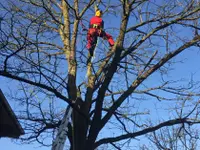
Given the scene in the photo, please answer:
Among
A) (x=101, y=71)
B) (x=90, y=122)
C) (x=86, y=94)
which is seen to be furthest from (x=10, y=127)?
(x=101, y=71)

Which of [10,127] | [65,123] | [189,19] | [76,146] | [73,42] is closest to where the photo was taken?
[65,123]

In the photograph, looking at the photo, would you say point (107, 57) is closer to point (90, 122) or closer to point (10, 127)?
point (90, 122)

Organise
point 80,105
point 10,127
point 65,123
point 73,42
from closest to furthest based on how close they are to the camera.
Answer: point 65,123 < point 10,127 < point 80,105 < point 73,42

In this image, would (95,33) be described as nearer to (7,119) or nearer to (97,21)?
(97,21)

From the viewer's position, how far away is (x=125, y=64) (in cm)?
712

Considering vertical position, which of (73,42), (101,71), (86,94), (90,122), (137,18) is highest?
(137,18)

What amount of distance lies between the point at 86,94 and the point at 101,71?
61 centimetres

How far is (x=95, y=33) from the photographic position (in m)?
7.22

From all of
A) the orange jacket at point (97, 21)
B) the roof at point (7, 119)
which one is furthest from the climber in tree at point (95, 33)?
the roof at point (7, 119)

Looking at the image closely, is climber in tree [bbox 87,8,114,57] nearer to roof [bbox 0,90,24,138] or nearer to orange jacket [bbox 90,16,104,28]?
orange jacket [bbox 90,16,104,28]

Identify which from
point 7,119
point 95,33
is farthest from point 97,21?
point 7,119

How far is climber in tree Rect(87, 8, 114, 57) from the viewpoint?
23.3 feet

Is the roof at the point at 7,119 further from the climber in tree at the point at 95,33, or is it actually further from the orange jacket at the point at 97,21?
the orange jacket at the point at 97,21

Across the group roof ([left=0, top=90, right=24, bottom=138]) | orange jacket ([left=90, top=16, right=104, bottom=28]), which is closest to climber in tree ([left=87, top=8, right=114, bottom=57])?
orange jacket ([left=90, top=16, right=104, bottom=28])
